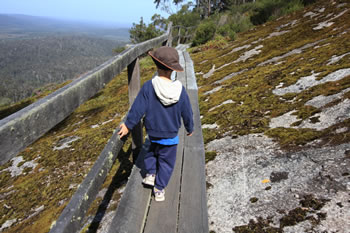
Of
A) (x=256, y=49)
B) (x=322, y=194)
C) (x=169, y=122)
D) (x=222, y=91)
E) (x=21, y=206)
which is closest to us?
(x=322, y=194)

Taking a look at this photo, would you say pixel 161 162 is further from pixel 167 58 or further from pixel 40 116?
pixel 40 116

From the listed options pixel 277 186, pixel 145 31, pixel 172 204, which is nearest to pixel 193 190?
pixel 172 204

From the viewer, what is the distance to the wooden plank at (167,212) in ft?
6.32

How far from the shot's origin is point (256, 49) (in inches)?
270

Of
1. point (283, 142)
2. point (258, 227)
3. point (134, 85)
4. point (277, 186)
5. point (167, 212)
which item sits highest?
point (134, 85)

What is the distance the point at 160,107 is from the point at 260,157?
1236mm

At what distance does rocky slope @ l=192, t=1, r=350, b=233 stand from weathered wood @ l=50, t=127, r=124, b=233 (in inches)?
40.5

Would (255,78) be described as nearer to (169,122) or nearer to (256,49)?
(256,49)

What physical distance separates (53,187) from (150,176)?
1733 millimetres

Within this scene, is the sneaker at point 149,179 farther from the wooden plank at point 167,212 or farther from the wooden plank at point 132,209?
the wooden plank at point 167,212

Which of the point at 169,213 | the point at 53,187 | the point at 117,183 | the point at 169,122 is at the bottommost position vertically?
the point at 53,187

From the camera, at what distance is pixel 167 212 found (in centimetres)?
210

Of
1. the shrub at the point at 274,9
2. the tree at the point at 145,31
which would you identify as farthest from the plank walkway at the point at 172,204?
the tree at the point at 145,31

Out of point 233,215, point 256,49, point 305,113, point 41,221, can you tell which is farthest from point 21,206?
point 256,49
